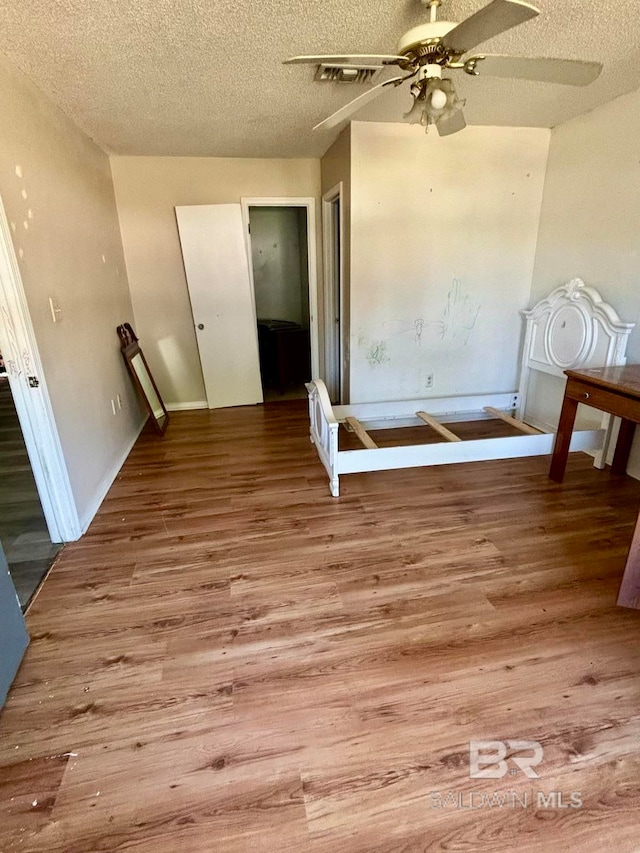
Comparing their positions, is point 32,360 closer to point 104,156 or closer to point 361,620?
point 361,620

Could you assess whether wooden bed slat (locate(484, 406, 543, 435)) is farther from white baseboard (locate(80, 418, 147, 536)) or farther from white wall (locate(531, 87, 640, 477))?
white baseboard (locate(80, 418, 147, 536))

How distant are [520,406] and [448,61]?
288 centimetres

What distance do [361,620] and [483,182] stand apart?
3506 mm

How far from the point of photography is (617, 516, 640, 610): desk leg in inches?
66.7

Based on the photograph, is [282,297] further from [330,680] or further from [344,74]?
[330,680]

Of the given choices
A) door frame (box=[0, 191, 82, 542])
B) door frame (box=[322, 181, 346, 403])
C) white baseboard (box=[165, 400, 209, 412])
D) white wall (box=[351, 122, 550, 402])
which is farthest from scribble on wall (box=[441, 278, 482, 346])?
door frame (box=[0, 191, 82, 542])

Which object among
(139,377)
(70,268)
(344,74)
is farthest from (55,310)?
(344,74)

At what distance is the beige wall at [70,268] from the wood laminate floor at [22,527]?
0.28 metres

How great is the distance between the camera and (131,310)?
4.20m

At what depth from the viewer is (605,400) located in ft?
7.61

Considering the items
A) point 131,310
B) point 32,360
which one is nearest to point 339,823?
point 32,360

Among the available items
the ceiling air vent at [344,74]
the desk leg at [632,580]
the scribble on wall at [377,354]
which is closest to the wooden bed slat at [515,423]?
the scribble on wall at [377,354]

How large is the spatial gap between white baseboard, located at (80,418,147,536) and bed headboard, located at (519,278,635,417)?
3303 mm

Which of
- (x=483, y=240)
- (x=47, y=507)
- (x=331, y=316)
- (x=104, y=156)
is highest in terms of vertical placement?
(x=104, y=156)
